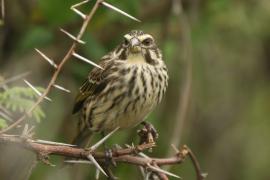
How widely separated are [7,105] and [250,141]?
3999 mm

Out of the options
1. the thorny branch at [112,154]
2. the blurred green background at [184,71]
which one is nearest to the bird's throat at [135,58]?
the blurred green background at [184,71]

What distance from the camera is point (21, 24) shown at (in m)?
6.35

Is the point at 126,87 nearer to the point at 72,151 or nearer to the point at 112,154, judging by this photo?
the point at 112,154

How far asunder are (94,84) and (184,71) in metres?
1.00

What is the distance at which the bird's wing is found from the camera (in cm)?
514

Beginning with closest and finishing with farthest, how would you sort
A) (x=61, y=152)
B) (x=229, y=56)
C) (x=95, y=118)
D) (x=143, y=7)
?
(x=61, y=152)
(x=95, y=118)
(x=143, y=7)
(x=229, y=56)

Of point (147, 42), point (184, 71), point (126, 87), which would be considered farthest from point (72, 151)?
point (184, 71)

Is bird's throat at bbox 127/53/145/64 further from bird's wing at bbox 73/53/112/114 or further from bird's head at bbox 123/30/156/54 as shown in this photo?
bird's wing at bbox 73/53/112/114

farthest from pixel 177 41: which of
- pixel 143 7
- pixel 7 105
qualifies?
pixel 7 105

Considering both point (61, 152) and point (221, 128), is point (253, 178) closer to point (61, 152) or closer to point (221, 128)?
point (221, 128)

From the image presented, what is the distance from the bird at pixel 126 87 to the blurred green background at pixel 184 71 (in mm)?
296

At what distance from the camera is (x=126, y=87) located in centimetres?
496

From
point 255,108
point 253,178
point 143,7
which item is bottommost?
point 253,178

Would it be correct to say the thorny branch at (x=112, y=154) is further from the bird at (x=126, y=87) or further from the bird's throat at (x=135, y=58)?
the bird's throat at (x=135, y=58)
